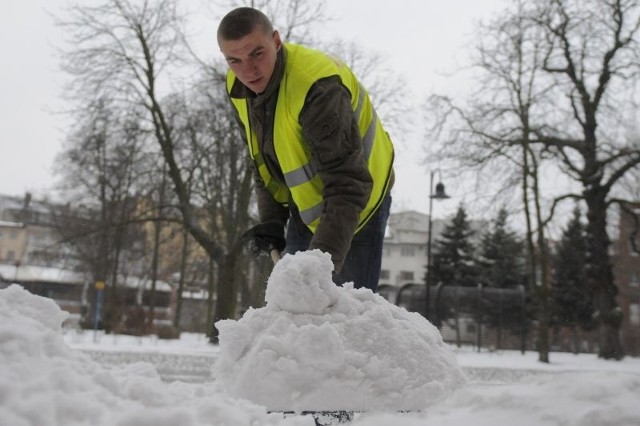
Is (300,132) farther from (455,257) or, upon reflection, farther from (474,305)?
(455,257)

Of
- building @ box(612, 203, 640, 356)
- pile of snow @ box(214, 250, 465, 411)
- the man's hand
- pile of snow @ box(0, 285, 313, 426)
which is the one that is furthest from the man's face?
building @ box(612, 203, 640, 356)

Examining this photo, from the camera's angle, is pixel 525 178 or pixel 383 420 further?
pixel 525 178

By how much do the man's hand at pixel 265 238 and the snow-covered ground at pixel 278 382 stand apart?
1.18 meters

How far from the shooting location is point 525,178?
2062 cm

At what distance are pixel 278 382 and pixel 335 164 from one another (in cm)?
108

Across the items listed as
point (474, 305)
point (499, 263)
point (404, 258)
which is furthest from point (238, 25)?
point (404, 258)

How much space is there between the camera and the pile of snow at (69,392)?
1163 mm

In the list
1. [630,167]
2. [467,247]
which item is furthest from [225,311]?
[467,247]

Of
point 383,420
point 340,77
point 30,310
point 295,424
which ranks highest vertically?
point 340,77

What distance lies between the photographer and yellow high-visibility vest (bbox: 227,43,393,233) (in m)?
2.85

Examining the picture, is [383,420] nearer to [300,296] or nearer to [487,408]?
[487,408]

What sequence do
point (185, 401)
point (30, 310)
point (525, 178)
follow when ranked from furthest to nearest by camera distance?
point (525, 178) → point (30, 310) → point (185, 401)

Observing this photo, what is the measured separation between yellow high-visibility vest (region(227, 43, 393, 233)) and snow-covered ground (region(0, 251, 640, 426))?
828mm

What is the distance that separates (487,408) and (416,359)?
102 cm
